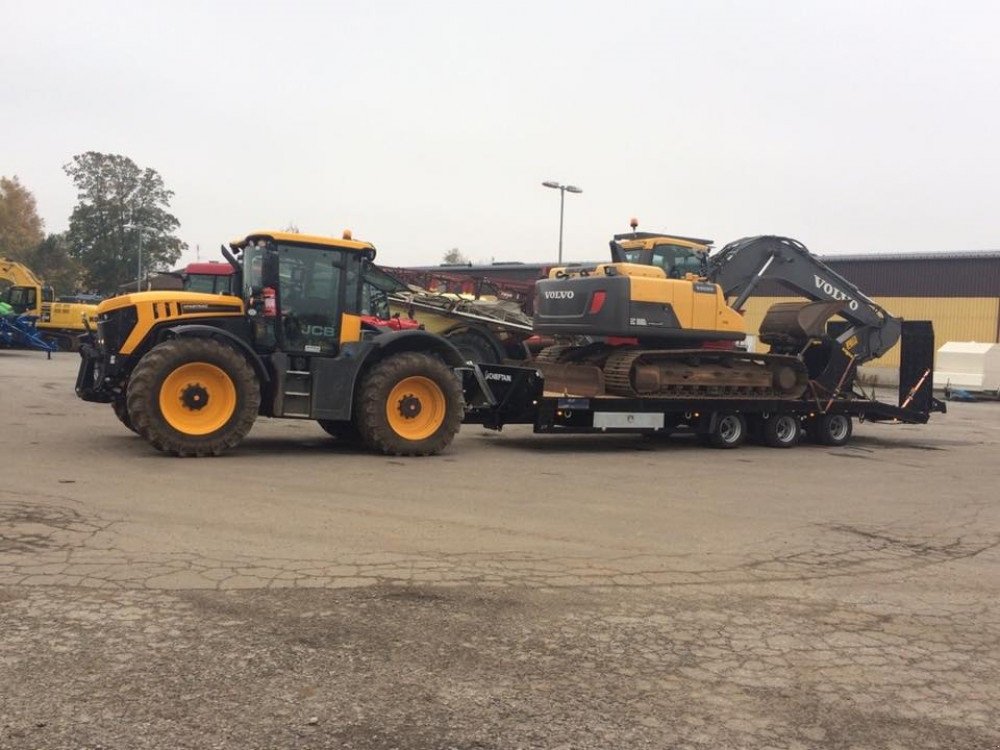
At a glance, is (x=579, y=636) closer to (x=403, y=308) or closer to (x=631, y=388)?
(x=631, y=388)

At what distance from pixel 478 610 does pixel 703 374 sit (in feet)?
32.0

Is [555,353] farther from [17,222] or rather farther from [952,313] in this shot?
[17,222]

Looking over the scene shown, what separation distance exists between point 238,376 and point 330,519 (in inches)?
145

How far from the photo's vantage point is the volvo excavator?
1418 cm

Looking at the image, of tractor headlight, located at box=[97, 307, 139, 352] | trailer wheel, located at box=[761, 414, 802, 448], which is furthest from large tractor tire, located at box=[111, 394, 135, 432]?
trailer wheel, located at box=[761, 414, 802, 448]

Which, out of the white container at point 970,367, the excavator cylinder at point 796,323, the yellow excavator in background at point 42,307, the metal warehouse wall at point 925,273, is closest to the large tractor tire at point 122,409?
the excavator cylinder at point 796,323

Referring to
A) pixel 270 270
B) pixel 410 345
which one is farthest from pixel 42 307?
pixel 410 345

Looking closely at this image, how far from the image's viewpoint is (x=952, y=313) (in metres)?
45.2

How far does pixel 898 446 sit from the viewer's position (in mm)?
16578

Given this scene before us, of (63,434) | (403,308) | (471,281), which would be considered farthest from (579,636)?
(471,281)

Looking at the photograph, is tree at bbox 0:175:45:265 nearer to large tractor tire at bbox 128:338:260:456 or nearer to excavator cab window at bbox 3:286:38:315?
excavator cab window at bbox 3:286:38:315

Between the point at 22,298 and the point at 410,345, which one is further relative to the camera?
the point at 22,298

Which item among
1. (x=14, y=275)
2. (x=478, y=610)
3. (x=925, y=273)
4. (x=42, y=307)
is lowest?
(x=478, y=610)

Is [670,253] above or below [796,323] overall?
above
